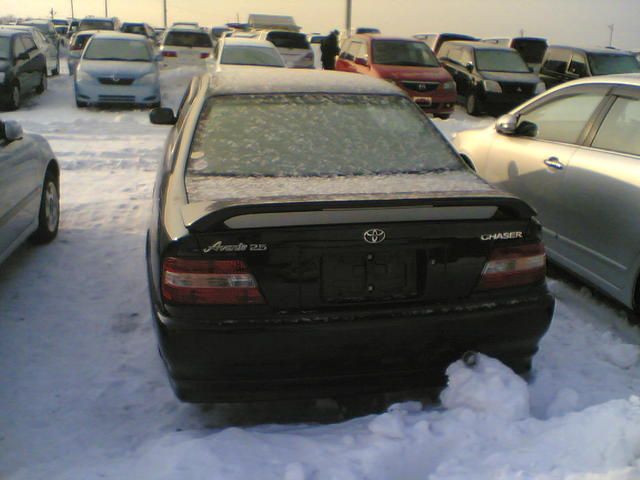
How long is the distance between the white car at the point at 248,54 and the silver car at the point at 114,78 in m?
1.56

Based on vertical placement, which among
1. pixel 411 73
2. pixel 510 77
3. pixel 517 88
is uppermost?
pixel 411 73

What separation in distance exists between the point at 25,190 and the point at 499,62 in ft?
47.5

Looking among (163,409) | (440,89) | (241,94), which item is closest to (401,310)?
(163,409)

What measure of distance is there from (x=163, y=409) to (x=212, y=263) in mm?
978

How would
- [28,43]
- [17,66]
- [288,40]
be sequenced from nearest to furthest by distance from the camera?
1. [17,66]
2. [28,43]
3. [288,40]

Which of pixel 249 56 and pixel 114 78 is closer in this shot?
pixel 114 78

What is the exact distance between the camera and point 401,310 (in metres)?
2.87

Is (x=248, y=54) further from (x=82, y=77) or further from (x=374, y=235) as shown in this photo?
(x=374, y=235)

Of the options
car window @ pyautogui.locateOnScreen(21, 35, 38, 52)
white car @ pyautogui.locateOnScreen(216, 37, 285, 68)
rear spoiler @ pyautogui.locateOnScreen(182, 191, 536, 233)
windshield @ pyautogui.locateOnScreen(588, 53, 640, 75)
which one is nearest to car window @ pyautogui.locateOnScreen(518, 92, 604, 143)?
rear spoiler @ pyautogui.locateOnScreen(182, 191, 536, 233)

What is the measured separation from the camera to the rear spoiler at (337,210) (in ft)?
8.84

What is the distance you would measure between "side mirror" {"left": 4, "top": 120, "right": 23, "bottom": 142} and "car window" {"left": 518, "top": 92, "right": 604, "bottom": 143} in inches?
147

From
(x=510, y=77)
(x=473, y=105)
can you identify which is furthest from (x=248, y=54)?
(x=510, y=77)

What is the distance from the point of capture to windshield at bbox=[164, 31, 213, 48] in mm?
20859

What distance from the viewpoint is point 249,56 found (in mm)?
15016
